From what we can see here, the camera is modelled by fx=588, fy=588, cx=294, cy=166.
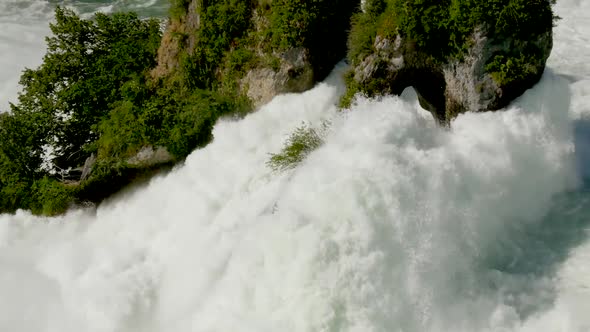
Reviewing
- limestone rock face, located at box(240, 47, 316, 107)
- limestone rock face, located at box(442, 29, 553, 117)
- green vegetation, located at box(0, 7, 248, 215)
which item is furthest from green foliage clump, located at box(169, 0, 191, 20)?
limestone rock face, located at box(442, 29, 553, 117)

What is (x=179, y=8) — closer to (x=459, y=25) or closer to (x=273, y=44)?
(x=273, y=44)

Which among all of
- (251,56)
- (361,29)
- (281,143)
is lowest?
(281,143)

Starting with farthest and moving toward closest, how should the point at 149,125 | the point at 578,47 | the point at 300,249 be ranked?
1. the point at 578,47
2. the point at 149,125
3. the point at 300,249

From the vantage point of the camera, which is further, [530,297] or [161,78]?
[161,78]

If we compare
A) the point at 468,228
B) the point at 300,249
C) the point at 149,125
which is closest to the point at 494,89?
the point at 468,228

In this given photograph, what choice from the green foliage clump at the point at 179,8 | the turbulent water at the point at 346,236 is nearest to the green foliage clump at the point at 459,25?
the turbulent water at the point at 346,236

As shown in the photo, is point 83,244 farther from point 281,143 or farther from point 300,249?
point 300,249
